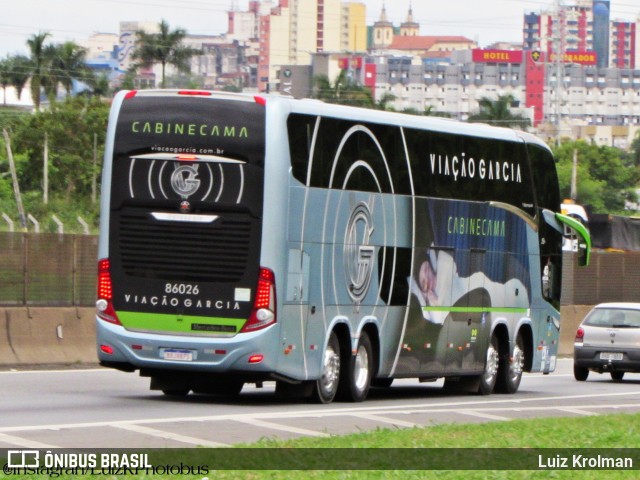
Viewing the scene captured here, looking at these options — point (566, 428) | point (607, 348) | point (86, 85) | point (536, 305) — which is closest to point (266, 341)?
point (566, 428)

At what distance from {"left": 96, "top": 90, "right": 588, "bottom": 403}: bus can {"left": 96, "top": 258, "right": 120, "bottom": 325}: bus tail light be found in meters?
0.02

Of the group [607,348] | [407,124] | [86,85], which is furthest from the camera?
[86,85]

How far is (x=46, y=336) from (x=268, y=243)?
25.6ft

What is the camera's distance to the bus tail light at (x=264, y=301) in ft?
58.0

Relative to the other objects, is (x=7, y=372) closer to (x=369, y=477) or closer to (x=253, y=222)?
(x=253, y=222)

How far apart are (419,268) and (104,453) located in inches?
372

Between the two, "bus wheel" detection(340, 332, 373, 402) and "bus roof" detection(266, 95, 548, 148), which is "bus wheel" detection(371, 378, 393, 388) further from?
"bus roof" detection(266, 95, 548, 148)

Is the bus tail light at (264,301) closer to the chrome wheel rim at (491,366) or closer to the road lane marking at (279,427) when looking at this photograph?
the road lane marking at (279,427)

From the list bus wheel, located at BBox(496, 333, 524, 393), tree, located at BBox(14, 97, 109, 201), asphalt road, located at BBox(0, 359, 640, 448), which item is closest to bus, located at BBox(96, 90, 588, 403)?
asphalt road, located at BBox(0, 359, 640, 448)

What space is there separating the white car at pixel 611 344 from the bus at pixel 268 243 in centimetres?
867

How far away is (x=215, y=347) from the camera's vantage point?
58.3 feet

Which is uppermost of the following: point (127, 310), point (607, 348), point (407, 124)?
point (407, 124)

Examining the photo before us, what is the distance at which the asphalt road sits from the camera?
46.6ft

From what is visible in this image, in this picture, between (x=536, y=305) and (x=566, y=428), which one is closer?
(x=566, y=428)
